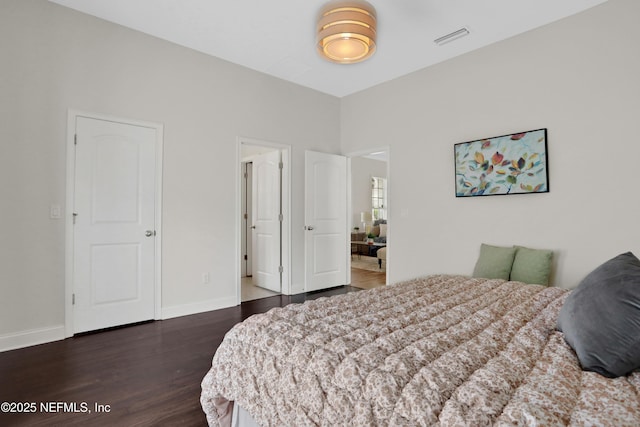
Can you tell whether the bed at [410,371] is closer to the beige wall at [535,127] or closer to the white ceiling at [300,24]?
the beige wall at [535,127]

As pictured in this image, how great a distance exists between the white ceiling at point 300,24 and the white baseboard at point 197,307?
9.66ft

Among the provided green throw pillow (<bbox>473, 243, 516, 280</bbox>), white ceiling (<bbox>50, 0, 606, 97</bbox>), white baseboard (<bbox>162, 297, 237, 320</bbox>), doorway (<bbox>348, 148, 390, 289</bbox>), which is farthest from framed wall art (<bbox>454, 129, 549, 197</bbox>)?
doorway (<bbox>348, 148, 390, 289</bbox>)

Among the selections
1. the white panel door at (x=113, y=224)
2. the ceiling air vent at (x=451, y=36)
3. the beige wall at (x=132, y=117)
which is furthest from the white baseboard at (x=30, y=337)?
the ceiling air vent at (x=451, y=36)

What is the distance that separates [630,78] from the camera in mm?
2822

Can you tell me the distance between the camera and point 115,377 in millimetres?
2266

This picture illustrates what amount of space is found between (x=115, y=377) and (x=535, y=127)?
424 centimetres

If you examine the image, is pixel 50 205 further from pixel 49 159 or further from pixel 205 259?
pixel 205 259

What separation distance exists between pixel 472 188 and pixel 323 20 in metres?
2.39

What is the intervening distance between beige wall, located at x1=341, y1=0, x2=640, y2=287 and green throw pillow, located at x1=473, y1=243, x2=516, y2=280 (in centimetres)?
22

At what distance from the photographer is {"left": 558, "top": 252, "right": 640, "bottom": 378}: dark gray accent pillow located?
111 centimetres

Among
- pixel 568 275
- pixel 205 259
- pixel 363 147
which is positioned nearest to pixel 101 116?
pixel 205 259

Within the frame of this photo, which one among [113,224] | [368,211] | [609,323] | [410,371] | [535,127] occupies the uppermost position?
[535,127]

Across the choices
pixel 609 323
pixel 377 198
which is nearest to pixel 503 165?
pixel 609 323

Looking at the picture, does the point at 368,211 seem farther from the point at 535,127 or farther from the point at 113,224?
the point at 113,224
